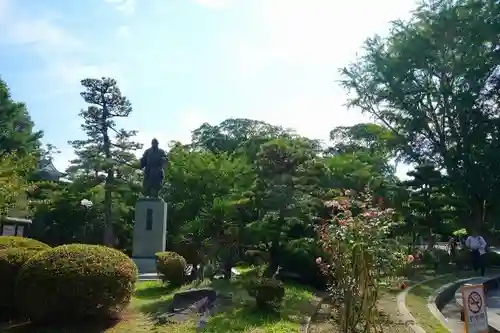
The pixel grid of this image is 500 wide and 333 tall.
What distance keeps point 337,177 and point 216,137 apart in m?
32.0

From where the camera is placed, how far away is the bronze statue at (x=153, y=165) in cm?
1734

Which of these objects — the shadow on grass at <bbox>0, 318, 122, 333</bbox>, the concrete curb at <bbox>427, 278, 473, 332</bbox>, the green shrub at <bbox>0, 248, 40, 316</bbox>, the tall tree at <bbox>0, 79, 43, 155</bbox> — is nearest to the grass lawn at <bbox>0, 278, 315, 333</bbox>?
the shadow on grass at <bbox>0, 318, 122, 333</bbox>

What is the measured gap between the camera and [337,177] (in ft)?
52.1

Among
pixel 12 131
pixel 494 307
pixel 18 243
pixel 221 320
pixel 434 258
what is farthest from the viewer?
pixel 12 131

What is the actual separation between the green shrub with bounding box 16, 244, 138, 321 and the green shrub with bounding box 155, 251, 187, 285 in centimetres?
423

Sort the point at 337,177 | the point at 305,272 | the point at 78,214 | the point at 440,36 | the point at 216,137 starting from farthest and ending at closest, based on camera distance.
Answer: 1. the point at 216,137
2. the point at 78,214
3. the point at 440,36
4. the point at 337,177
5. the point at 305,272

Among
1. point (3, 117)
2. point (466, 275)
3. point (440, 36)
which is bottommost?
point (466, 275)

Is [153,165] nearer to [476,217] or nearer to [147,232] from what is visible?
[147,232]

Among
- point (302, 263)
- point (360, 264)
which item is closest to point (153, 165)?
point (302, 263)

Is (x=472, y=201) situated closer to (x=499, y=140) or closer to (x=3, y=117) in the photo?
(x=499, y=140)

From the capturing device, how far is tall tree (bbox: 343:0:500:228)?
2372 centimetres

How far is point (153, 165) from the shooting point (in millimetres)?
17375

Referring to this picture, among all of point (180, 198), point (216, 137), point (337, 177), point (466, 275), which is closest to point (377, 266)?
point (337, 177)

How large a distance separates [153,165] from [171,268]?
5.82 metres
